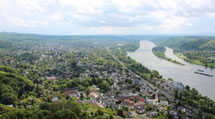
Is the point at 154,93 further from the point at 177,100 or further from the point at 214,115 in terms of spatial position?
the point at 214,115

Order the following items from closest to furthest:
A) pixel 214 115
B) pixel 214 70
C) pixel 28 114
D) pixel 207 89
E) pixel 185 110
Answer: pixel 28 114 → pixel 214 115 → pixel 185 110 → pixel 207 89 → pixel 214 70

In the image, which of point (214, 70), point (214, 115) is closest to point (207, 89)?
point (214, 115)

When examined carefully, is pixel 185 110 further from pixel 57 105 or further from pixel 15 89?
pixel 15 89

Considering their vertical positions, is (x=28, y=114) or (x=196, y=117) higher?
(x=28, y=114)

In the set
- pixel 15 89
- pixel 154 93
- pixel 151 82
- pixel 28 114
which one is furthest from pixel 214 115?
pixel 15 89

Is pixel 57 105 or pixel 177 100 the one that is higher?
pixel 57 105

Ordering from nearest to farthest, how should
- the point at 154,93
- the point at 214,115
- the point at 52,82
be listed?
1. the point at 214,115
2. the point at 154,93
3. the point at 52,82

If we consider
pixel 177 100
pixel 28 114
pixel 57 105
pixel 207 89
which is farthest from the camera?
pixel 207 89

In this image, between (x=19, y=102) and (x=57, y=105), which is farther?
(x=19, y=102)

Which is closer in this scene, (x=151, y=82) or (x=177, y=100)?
(x=177, y=100)
